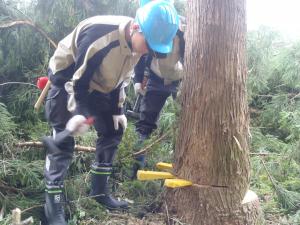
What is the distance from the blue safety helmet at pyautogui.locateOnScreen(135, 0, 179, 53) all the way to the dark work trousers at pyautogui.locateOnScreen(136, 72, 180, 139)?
0.78 metres

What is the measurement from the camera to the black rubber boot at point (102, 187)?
2.57 m

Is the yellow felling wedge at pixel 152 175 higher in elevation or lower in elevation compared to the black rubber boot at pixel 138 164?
higher

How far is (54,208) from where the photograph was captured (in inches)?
91.2

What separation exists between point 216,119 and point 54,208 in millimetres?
1100

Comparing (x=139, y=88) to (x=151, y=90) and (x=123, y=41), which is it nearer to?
(x=151, y=90)

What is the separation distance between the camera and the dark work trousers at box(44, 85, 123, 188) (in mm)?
Answer: 2350

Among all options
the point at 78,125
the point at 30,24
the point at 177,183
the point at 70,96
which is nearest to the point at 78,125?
the point at 78,125

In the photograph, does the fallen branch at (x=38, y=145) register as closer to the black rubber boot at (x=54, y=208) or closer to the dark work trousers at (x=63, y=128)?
the dark work trousers at (x=63, y=128)

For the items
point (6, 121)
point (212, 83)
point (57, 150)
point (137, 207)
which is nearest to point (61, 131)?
point (57, 150)

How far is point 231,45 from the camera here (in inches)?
89.6

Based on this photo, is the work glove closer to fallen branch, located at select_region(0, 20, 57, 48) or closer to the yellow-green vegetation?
the yellow-green vegetation

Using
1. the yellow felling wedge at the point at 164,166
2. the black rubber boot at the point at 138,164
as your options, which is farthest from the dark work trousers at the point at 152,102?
the yellow felling wedge at the point at 164,166

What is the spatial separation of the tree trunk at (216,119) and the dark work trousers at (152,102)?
23.1 inches

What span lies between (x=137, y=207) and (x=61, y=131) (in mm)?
739
